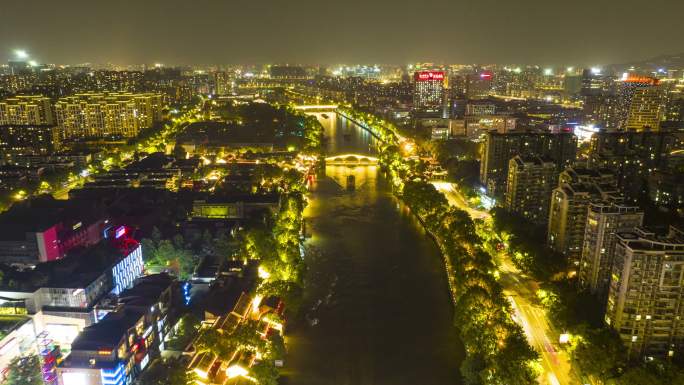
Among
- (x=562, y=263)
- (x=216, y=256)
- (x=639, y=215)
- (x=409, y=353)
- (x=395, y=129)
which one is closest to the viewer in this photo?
(x=409, y=353)

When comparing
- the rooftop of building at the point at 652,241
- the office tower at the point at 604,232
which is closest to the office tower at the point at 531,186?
the office tower at the point at 604,232

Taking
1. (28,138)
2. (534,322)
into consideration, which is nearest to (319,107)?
(28,138)

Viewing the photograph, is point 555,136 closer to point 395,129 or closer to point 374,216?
point 374,216

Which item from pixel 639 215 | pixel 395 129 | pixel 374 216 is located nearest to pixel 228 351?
pixel 639 215

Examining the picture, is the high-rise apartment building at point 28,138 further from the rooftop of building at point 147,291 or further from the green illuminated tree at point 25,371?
the green illuminated tree at point 25,371

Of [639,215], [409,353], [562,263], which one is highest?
[639,215]

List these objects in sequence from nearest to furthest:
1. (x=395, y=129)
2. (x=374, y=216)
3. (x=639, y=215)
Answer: (x=639, y=215) → (x=374, y=216) → (x=395, y=129)

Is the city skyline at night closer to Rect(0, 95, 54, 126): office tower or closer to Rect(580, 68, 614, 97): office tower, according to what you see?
Rect(0, 95, 54, 126): office tower

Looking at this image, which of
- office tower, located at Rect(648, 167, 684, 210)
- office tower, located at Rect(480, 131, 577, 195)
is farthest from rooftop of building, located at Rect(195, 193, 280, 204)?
office tower, located at Rect(648, 167, 684, 210)
